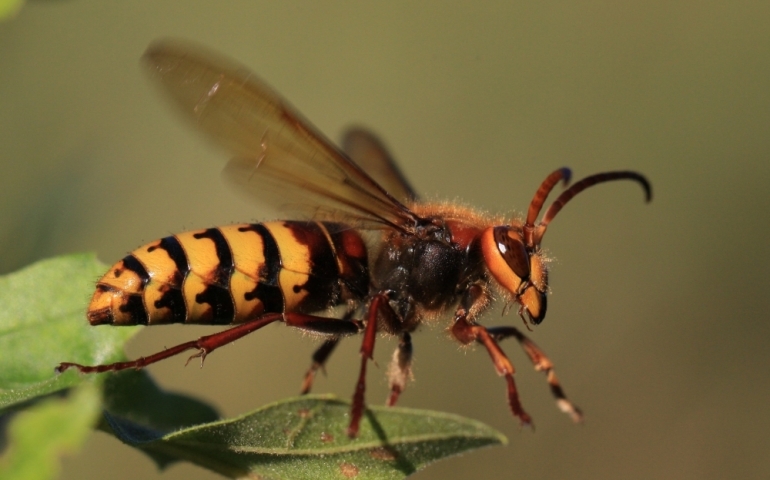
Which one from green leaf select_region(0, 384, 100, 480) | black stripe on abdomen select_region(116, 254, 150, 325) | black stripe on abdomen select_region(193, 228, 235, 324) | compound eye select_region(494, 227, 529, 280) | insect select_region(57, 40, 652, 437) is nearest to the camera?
green leaf select_region(0, 384, 100, 480)

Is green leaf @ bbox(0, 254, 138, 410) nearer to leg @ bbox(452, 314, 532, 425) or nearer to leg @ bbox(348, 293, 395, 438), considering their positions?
leg @ bbox(348, 293, 395, 438)

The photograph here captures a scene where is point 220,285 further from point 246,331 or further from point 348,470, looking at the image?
point 348,470

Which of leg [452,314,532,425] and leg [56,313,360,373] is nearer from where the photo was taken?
leg [56,313,360,373]

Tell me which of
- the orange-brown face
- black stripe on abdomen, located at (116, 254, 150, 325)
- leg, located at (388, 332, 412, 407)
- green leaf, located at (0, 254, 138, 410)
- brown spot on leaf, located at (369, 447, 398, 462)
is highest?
the orange-brown face

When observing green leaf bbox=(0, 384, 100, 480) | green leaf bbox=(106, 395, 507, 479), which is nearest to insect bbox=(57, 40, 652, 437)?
green leaf bbox=(106, 395, 507, 479)

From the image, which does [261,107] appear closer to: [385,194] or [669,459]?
[385,194]

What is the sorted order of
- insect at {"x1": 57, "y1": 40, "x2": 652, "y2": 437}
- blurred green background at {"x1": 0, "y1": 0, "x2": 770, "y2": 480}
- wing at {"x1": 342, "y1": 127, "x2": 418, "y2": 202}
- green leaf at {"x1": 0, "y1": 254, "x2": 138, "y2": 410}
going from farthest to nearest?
blurred green background at {"x1": 0, "y1": 0, "x2": 770, "y2": 480}, wing at {"x1": 342, "y1": 127, "x2": 418, "y2": 202}, insect at {"x1": 57, "y1": 40, "x2": 652, "y2": 437}, green leaf at {"x1": 0, "y1": 254, "x2": 138, "y2": 410}

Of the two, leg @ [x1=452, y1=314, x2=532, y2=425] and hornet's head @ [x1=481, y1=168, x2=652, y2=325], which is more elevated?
hornet's head @ [x1=481, y1=168, x2=652, y2=325]
